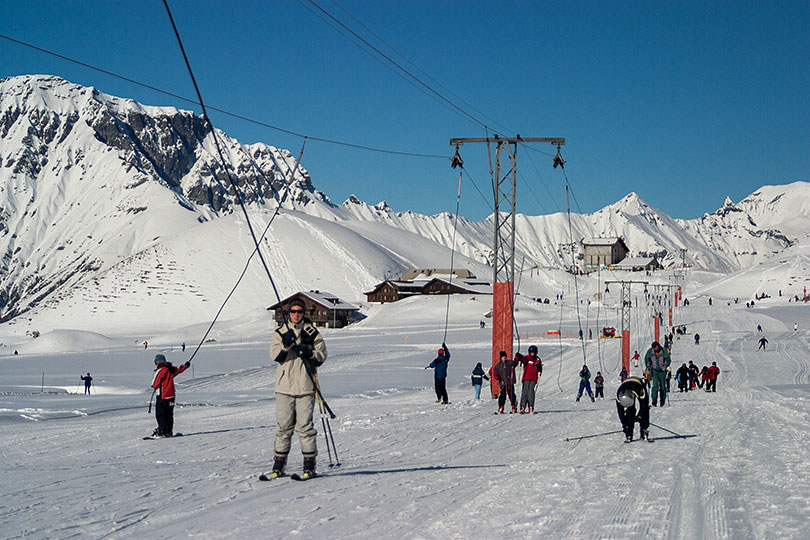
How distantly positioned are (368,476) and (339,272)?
141609 mm

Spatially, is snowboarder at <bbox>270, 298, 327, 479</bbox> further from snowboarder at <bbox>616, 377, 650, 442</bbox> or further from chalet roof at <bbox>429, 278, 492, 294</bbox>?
chalet roof at <bbox>429, 278, 492, 294</bbox>

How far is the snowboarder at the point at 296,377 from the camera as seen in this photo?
8.05 m

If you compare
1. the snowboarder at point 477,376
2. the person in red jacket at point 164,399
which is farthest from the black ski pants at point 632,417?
the snowboarder at point 477,376

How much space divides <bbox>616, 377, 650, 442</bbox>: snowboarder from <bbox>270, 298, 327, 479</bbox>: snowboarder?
18.2ft

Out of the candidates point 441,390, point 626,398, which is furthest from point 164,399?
point 441,390

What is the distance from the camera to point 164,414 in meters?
12.9

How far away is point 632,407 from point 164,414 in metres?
7.51

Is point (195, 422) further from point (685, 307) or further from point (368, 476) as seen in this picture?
Result: point (685, 307)

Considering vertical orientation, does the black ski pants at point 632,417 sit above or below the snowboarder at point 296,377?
below

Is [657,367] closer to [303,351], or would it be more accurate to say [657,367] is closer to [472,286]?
[303,351]

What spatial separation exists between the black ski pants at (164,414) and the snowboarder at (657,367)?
415 inches

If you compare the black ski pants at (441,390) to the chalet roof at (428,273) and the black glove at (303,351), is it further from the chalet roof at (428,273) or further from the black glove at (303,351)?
the chalet roof at (428,273)

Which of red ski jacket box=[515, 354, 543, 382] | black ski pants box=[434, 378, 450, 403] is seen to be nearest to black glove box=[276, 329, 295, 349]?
red ski jacket box=[515, 354, 543, 382]

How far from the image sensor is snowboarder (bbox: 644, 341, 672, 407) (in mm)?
17938
